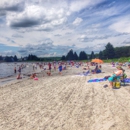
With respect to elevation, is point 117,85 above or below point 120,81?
below

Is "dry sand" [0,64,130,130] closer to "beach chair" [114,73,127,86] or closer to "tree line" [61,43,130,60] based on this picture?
"beach chair" [114,73,127,86]

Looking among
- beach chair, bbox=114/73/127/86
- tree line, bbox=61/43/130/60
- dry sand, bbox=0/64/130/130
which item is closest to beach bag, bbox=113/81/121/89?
beach chair, bbox=114/73/127/86

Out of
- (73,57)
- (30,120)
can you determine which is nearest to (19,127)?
(30,120)

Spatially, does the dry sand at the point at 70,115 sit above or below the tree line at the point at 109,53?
below

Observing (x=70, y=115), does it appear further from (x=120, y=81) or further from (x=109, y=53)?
(x=109, y=53)

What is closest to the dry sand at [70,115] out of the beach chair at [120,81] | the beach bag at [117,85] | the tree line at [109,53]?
the beach bag at [117,85]

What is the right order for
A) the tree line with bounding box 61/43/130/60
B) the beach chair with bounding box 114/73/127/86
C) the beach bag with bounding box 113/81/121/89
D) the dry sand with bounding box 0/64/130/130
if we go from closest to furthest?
1. the dry sand with bounding box 0/64/130/130
2. the beach bag with bounding box 113/81/121/89
3. the beach chair with bounding box 114/73/127/86
4. the tree line with bounding box 61/43/130/60

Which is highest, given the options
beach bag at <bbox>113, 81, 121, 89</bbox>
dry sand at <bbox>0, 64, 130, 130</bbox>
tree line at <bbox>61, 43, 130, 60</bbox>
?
tree line at <bbox>61, 43, 130, 60</bbox>

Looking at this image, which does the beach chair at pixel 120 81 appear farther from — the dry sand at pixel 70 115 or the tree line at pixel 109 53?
the tree line at pixel 109 53

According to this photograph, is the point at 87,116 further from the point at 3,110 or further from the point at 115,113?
the point at 3,110

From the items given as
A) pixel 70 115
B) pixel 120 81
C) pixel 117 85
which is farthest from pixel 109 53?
pixel 70 115

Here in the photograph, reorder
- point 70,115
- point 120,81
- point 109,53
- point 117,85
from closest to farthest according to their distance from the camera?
point 70,115 → point 117,85 → point 120,81 → point 109,53

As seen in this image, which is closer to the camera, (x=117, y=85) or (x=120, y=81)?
(x=117, y=85)

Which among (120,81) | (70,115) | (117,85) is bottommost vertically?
(70,115)
